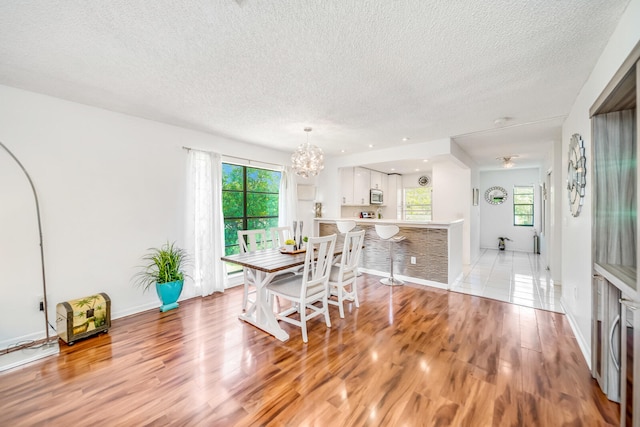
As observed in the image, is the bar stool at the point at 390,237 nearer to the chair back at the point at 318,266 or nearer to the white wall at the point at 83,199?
the chair back at the point at 318,266

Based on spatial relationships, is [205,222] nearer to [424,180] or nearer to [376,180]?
[376,180]

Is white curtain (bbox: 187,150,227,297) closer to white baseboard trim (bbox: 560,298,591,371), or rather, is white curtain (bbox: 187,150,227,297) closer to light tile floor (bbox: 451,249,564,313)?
light tile floor (bbox: 451,249,564,313)

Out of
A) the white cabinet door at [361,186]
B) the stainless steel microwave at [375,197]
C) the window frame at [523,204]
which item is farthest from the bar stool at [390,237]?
the window frame at [523,204]

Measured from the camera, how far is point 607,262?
184cm

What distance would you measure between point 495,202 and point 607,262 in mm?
7062

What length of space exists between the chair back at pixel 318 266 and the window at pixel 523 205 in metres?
7.65

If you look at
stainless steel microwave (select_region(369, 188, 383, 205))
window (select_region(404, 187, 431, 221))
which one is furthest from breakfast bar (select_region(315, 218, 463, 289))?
window (select_region(404, 187, 431, 221))

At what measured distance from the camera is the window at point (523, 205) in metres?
7.55

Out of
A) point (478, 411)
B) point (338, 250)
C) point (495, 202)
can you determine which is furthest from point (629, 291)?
point (495, 202)

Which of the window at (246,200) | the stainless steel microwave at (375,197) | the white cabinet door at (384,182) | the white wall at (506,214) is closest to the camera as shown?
the window at (246,200)

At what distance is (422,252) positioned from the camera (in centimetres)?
436

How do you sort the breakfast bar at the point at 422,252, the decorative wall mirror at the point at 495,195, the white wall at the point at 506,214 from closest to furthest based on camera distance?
the breakfast bar at the point at 422,252, the white wall at the point at 506,214, the decorative wall mirror at the point at 495,195

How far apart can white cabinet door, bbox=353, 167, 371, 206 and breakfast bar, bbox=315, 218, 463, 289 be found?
140 cm

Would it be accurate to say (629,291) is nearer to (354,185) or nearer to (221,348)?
(221,348)
